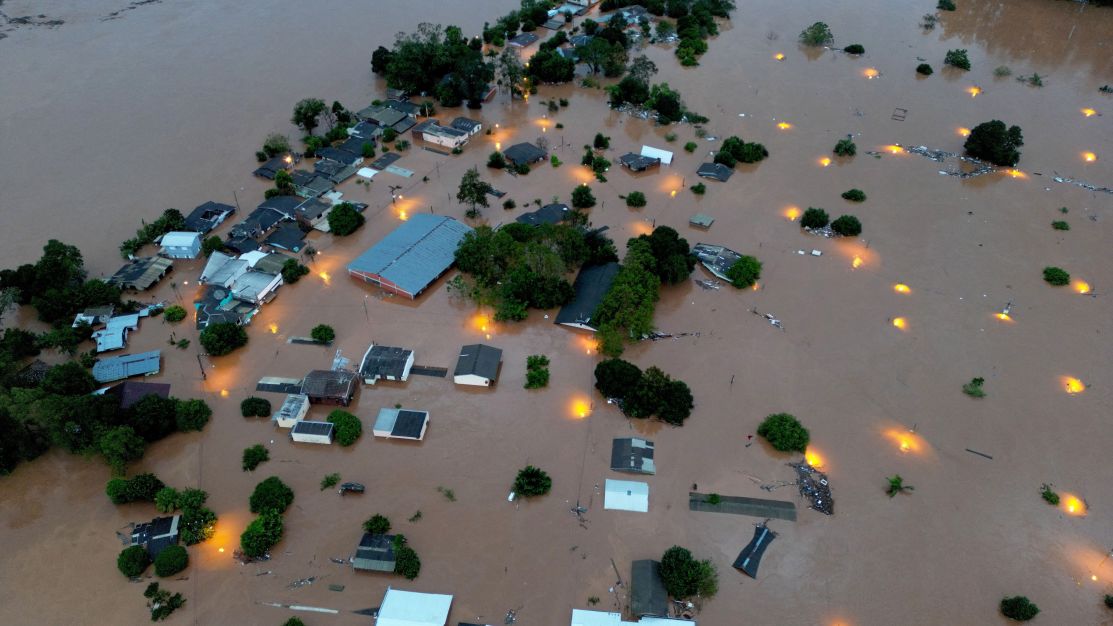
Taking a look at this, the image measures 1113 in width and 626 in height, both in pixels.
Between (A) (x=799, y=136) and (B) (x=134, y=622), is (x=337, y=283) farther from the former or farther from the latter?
(A) (x=799, y=136)

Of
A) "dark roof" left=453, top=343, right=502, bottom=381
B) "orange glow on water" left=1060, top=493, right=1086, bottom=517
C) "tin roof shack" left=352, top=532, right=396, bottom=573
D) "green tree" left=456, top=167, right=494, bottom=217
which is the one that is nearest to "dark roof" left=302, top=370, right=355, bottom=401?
"dark roof" left=453, top=343, right=502, bottom=381

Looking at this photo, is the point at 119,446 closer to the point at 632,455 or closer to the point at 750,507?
the point at 632,455

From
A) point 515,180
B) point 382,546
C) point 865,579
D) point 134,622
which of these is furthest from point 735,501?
point 515,180

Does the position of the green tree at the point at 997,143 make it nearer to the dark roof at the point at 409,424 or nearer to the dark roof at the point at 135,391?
the dark roof at the point at 409,424

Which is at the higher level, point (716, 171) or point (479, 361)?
point (716, 171)

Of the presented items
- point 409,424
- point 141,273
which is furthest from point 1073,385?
point 141,273

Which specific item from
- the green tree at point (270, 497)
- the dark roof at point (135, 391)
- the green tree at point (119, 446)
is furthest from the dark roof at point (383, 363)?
the green tree at point (119, 446)
